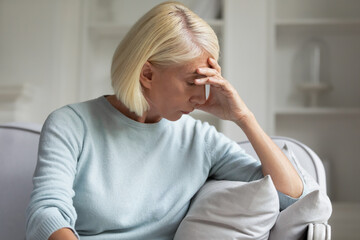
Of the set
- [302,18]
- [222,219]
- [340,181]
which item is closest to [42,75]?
[302,18]

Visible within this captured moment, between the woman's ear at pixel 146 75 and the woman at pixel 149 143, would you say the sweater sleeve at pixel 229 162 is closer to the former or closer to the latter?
the woman at pixel 149 143

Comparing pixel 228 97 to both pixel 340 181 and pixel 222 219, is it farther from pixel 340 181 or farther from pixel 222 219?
pixel 340 181

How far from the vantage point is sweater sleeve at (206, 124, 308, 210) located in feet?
5.04

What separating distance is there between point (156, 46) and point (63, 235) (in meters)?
0.55

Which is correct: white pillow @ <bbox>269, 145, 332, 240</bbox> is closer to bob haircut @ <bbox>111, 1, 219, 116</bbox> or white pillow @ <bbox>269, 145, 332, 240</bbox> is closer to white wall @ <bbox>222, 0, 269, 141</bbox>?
bob haircut @ <bbox>111, 1, 219, 116</bbox>

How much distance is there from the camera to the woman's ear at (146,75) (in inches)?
57.9

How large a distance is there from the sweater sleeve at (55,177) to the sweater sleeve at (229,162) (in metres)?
0.40

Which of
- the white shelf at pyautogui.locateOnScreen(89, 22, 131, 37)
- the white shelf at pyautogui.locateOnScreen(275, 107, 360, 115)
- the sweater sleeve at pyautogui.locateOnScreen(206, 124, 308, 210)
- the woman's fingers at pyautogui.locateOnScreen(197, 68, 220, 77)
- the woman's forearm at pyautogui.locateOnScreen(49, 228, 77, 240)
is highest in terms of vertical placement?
the white shelf at pyautogui.locateOnScreen(89, 22, 131, 37)

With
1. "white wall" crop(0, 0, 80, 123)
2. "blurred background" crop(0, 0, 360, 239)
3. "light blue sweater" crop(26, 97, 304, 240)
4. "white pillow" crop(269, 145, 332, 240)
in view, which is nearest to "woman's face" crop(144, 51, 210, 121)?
"light blue sweater" crop(26, 97, 304, 240)

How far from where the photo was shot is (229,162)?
5.18 feet

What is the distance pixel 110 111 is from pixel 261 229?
1.79ft

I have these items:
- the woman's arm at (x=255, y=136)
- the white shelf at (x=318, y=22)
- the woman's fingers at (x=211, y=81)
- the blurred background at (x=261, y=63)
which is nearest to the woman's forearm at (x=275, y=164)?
the woman's arm at (x=255, y=136)

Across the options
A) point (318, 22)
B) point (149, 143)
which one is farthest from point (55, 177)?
point (318, 22)

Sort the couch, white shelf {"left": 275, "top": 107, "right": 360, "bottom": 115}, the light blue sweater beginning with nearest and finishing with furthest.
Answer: the light blue sweater, the couch, white shelf {"left": 275, "top": 107, "right": 360, "bottom": 115}
